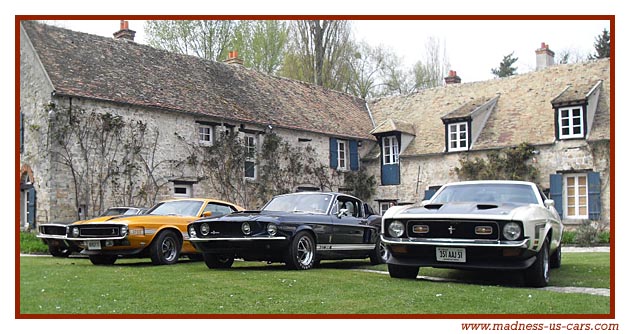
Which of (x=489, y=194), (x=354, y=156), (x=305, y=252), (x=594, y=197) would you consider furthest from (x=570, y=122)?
(x=305, y=252)

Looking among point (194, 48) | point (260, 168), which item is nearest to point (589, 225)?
point (260, 168)

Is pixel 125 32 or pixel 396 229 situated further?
pixel 125 32

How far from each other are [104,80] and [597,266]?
53.2ft

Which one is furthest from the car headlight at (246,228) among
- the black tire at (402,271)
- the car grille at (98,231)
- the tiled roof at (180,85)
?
the tiled roof at (180,85)

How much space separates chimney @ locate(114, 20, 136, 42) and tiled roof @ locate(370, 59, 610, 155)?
11985mm

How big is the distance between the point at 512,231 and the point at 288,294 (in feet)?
10.1

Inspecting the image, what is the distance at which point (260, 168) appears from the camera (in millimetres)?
26422

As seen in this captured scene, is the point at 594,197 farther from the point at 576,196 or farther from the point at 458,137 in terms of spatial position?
the point at 458,137

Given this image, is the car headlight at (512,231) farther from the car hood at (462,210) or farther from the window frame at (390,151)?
the window frame at (390,151)

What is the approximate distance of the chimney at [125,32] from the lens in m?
26.6

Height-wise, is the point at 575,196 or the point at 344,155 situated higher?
the point at 344,155

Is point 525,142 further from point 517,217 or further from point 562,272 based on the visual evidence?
point 517,217

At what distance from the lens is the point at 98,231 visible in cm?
1366

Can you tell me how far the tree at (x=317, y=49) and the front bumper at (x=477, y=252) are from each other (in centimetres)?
3078
